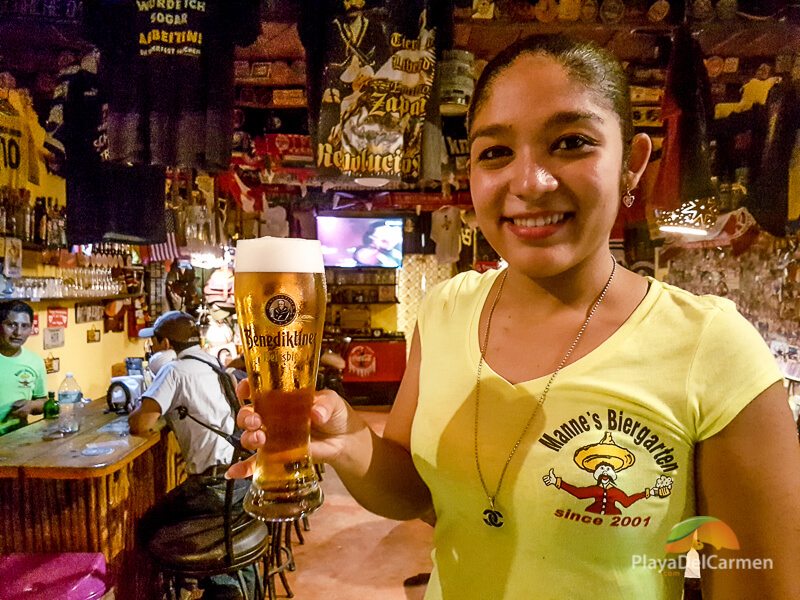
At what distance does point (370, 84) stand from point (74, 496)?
2.67m

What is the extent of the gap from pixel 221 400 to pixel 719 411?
2859 mm

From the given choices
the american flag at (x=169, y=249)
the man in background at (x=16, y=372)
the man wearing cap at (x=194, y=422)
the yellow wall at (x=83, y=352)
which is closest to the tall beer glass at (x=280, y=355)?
the man wearing cap at (x=194, y=422)

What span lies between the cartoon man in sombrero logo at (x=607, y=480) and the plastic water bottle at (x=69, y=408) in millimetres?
3194

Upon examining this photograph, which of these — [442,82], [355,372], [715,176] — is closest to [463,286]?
[442,82]

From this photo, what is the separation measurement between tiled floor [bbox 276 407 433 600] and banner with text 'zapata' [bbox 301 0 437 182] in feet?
8.90

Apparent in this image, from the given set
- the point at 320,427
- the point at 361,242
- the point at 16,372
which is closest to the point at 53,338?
the point at 16,372

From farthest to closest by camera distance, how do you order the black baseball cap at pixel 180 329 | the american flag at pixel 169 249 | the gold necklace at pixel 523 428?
the american flag at pixel 169 249 → the black baseball cap at pixel 180 329 → the gold necklace at pixel 523 428

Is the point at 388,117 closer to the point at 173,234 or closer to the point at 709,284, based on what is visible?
the point at 173,234

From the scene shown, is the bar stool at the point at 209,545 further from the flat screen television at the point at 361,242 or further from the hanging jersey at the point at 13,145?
the flat screen television at the point at 361,242

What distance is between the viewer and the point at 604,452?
0.83m

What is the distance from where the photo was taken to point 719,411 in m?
0.78

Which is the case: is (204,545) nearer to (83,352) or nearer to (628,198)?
(628,198)

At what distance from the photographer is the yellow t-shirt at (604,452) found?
811mm

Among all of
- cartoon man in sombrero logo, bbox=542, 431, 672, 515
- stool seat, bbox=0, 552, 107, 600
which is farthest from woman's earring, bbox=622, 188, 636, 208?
stool seat, bbox=0, 552, 107, 600
